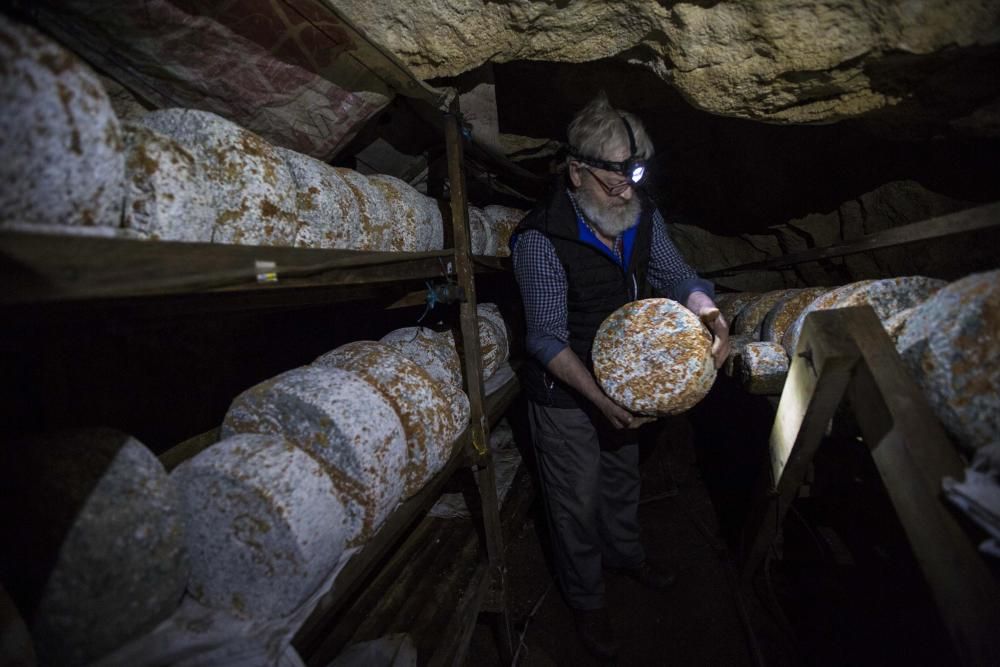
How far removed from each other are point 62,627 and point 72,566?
126mm

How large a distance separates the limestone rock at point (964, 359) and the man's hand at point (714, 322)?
2.55 ft

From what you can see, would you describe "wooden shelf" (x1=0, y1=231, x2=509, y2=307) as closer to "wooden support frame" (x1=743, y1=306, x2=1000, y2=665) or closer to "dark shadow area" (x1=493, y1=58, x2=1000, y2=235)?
"wooden support frame" (x1=743, y1=306, x2=1000, y2=665)

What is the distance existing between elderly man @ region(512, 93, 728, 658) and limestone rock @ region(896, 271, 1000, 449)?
0.81 meters

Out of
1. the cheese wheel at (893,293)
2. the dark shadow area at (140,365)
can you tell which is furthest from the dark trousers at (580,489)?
the dark shadow area at (140,365)

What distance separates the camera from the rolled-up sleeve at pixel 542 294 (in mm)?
2283

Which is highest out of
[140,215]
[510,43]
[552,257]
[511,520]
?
[510,43]

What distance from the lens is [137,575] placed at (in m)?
1.00

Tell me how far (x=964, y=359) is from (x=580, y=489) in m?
1.80

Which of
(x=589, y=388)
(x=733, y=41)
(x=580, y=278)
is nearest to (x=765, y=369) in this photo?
(x=589, y=388)

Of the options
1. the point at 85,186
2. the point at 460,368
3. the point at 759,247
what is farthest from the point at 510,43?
the point at 759,247

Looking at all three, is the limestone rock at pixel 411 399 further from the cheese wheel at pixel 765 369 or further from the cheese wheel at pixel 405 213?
the cheese wheel at pixel 765 369

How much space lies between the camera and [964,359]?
42.6 inches

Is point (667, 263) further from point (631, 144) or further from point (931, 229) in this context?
point (931, 229)

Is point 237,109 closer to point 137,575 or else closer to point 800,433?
point 137,575
